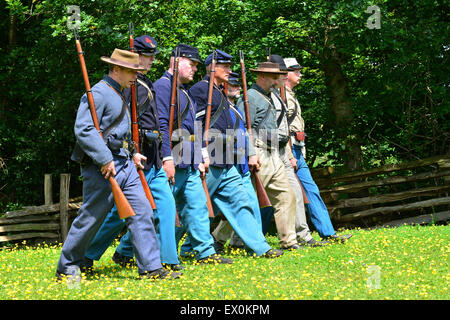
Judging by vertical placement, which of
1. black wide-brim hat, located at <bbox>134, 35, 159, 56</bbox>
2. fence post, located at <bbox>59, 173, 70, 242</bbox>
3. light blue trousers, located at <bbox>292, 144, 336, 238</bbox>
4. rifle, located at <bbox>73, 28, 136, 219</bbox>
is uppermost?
black wide-brim hat, located at <bbox>134, 35, 159, 56</bbox>

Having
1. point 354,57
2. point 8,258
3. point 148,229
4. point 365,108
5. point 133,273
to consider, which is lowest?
point 8,258

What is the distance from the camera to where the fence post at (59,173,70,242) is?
12.6m

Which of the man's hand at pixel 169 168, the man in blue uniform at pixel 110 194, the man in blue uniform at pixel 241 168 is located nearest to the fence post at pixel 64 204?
the man in blue uniform at pixel 241 168

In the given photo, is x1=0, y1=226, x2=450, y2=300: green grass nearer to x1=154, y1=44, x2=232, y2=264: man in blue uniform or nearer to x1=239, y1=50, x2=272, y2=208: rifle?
x1=154, y1=44, x2=232, y2=264: man in blue uniform

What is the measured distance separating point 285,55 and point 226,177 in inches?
241

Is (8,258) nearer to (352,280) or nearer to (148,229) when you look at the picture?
(148,229)

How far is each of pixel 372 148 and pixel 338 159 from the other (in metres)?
0.80

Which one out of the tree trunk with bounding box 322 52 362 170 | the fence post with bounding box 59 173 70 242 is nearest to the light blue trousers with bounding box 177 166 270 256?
the fence post with bounding box 59 173 70 242

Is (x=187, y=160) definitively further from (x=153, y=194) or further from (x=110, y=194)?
(x=110, y=194)

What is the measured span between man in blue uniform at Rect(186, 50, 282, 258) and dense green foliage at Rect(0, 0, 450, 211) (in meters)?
3.94

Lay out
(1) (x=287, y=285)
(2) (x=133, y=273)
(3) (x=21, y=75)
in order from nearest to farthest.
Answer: (1) (x=287, y=285) < (2) (x=133, y=273) < (3) (x=21, y=75)

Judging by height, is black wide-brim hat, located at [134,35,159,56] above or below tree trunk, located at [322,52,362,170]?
above

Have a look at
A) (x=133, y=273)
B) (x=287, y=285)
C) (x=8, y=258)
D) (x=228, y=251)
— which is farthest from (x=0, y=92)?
(x=287, y=285)

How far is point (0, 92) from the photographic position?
14289 millimetres
